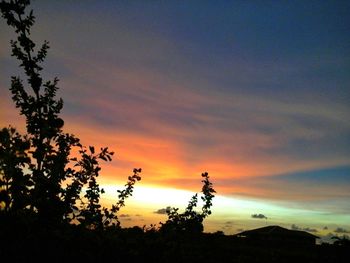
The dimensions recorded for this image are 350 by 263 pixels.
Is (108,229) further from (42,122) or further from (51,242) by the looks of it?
(42,122)

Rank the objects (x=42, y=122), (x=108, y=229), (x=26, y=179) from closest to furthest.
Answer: (x=26, y=179) < (x=108, y=229) < (x=42, y=122)

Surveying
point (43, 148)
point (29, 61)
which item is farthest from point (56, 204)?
point (29, 61)

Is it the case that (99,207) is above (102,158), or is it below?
below

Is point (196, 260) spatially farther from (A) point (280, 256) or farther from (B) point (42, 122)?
(B) point (42, 122)

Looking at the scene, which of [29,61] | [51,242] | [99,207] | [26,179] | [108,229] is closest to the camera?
[26,179]

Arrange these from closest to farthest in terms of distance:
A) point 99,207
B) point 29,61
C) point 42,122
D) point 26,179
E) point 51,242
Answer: point 26,179 → point 51,242 → point 99,207 → point 42,122 → point 29,61

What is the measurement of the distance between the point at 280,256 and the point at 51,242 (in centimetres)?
754

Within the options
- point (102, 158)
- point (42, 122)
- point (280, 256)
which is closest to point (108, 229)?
point (102, 158)

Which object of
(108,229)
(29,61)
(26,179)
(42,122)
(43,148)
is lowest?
(108,229)

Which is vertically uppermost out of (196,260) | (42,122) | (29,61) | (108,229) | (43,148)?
(29,61)

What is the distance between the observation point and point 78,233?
7.01m

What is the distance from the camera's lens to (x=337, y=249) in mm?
12062

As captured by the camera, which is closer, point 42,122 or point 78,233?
point 78,233

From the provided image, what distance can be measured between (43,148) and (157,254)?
337cm
